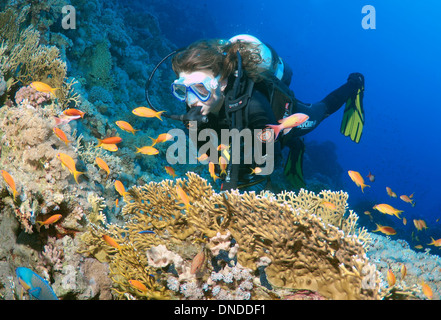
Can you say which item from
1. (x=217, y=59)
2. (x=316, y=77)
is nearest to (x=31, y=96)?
(x=217, y=59)

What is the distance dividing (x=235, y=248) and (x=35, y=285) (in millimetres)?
1609

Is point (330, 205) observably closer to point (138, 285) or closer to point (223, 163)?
point (223, 163)

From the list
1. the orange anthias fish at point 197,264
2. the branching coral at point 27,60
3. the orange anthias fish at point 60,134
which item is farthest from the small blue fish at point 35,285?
the branching coral at point 27,60

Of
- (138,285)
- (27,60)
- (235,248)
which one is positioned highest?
(27,60)

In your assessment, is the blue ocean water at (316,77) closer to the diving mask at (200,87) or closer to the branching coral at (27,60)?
the branching coral at (27,60)

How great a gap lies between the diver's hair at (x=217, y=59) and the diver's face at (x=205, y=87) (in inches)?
3.4

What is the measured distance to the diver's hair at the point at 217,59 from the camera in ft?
11.7

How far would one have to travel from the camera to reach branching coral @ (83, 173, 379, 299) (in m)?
1.88

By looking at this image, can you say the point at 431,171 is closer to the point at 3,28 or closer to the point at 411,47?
the point at 411,47

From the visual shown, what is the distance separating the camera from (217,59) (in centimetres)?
360

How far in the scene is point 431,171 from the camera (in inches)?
2477

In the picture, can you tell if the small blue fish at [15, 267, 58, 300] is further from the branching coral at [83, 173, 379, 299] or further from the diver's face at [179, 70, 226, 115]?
the diver's face at [179, 70, 226, 115]
